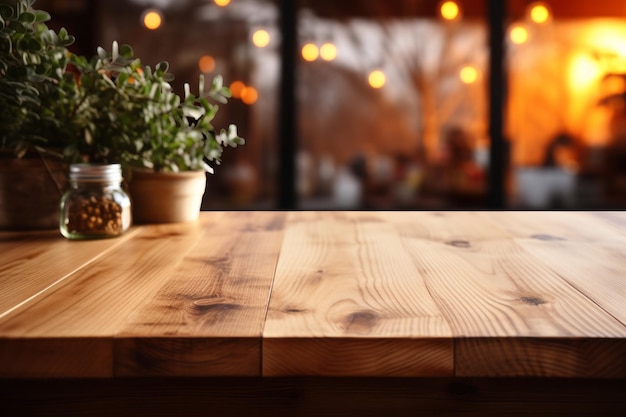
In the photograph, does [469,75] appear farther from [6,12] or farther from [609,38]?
[6,12]

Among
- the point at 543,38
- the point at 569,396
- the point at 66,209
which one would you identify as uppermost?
the point at 543,38

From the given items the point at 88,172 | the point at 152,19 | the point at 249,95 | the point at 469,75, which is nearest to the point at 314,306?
the point at 88,172

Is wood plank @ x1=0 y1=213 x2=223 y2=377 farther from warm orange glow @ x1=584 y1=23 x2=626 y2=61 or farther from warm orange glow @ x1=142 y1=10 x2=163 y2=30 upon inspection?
warm orange glow @ x1=584 y1=23 x2=626 y2=61

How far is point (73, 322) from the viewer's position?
633mm

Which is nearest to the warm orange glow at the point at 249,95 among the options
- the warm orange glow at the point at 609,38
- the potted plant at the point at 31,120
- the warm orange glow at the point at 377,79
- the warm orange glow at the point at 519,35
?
the warm orange glow at the point at 377,79

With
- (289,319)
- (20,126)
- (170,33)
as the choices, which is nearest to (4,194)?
(20,126)

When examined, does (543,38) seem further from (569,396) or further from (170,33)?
(569,396)

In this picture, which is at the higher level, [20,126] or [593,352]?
[20,126]

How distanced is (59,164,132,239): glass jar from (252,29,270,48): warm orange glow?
272cm

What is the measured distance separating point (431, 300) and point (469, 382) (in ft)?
0.31

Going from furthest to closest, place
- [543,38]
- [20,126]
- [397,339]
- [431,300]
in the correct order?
[543,38] < [20,126] < [431,300] < [397,339]

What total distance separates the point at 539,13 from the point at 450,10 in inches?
20.8

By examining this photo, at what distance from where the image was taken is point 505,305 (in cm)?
70

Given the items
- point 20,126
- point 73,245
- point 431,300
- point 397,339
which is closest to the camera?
point 397,339
